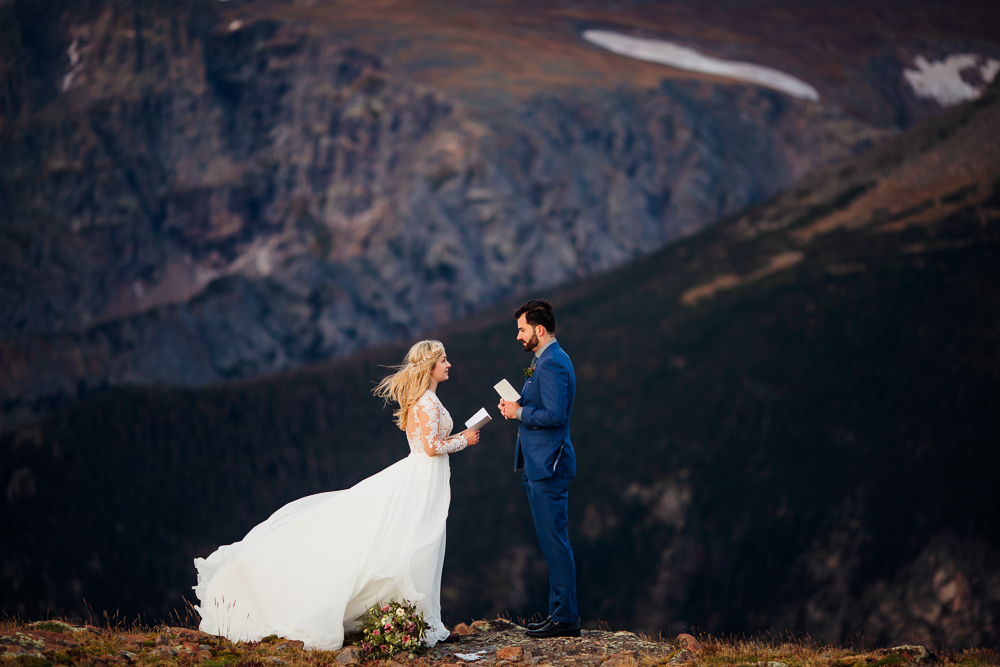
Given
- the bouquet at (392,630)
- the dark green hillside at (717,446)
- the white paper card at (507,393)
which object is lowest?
the dark green hillside at (717,446)

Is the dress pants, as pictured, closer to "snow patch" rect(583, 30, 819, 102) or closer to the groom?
the groom

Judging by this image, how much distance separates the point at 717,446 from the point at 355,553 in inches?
2803

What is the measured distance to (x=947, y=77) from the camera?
94.2 meters

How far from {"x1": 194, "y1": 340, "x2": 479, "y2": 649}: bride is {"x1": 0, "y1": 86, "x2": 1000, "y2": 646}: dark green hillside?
55.8 metres

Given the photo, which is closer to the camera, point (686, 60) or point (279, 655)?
point (279, 655)

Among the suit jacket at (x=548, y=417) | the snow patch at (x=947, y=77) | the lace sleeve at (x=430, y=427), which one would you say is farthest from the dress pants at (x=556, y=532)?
the snow patch at (x=947, y=77)

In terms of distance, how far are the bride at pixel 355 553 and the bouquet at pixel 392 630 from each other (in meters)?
0.15

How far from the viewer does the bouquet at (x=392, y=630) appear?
766 cm

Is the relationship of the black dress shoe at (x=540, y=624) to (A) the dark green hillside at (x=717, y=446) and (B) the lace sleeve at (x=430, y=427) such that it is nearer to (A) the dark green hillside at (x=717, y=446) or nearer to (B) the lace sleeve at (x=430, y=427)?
(B) the lace sleeve at (x=430, y=427)

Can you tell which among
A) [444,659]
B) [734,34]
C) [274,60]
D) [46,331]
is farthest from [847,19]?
[444,659]

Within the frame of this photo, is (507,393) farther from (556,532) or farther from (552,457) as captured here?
(556,532)

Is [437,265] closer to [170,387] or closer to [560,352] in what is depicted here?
[170,387]

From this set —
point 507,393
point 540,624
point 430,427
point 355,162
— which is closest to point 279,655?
point 430,427

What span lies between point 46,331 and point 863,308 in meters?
87.7
